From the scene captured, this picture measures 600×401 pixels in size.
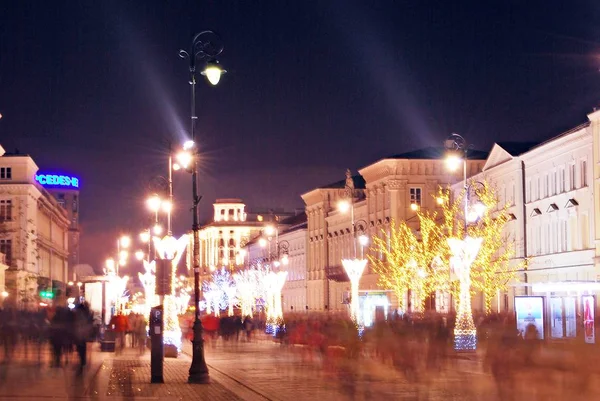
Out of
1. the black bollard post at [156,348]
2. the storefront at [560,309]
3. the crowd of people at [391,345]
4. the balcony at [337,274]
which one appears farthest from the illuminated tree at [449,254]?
the black bollard post at [156,348]

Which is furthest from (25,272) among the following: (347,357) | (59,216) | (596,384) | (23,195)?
(596,384)

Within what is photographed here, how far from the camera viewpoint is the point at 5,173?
4306 inches

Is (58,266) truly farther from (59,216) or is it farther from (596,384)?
(596,384)

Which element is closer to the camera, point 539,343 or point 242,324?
point 539,343

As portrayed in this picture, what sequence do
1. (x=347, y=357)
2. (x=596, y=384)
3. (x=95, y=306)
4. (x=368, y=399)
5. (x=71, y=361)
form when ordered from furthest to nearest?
(x=95, y=306) → (x=347, y=357) → (x=71, y=361) → (x=368, y=399) → (x=596, y=384)

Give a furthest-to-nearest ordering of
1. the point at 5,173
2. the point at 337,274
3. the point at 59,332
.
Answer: the point at 5,173 < the point at 337,274 < the point at 59,332

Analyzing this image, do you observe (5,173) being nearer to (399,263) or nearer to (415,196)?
(415,196)

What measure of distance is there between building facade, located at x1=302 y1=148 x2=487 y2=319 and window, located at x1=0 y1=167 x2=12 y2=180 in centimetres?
3008

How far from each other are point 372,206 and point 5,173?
3478cm

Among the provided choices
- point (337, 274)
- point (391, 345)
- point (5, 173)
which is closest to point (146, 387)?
point (391, 345)

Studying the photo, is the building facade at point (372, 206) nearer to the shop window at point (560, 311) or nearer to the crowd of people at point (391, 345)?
the shop window at point (560, 311)

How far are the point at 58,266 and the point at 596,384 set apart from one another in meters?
142

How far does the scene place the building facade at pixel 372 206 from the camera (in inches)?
3681

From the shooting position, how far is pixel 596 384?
54.5 feet
